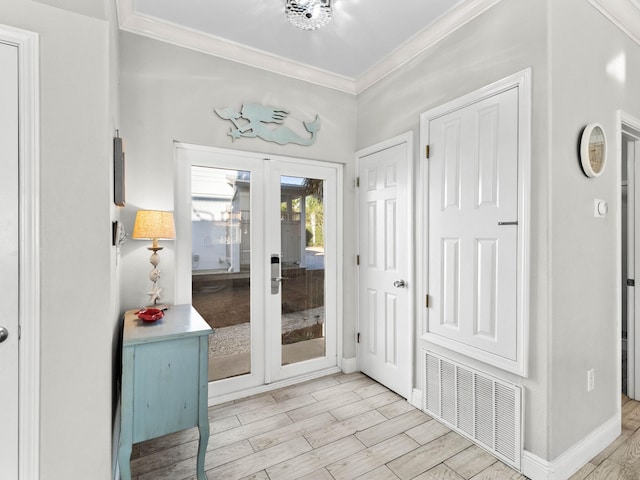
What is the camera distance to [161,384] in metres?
1.65

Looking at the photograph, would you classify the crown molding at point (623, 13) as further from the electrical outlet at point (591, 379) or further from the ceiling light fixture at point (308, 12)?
the electrical outlet at point (591, 379)

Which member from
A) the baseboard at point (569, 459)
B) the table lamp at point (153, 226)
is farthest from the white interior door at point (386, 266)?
the table lamp at point (153, 226)

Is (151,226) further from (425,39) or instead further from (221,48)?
(425,39)

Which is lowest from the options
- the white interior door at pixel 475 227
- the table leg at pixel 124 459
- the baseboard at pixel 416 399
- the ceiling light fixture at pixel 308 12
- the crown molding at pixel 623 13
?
the baseboard at pixel 416 399

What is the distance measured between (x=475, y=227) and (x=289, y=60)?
2037 mm

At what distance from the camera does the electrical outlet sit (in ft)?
6.46

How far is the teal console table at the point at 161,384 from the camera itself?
158cm

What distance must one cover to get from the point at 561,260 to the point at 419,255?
0.91m

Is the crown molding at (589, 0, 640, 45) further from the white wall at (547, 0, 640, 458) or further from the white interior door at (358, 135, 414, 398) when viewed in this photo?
the white interior door at (358, 135, 414, 398)

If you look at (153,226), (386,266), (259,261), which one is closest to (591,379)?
(386,266)

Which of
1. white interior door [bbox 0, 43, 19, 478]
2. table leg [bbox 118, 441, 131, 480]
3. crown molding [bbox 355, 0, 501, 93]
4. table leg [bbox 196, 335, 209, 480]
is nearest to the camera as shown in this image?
white interior door [bbox 0, 43, 19, 478]

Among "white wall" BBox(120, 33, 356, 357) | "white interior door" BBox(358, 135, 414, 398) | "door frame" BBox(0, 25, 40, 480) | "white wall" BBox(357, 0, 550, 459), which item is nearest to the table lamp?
"white wall" BBox(120, 33, 356, 357)

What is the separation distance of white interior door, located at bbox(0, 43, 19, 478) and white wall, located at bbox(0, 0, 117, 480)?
87mm

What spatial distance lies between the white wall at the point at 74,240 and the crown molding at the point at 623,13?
9.07 ft
